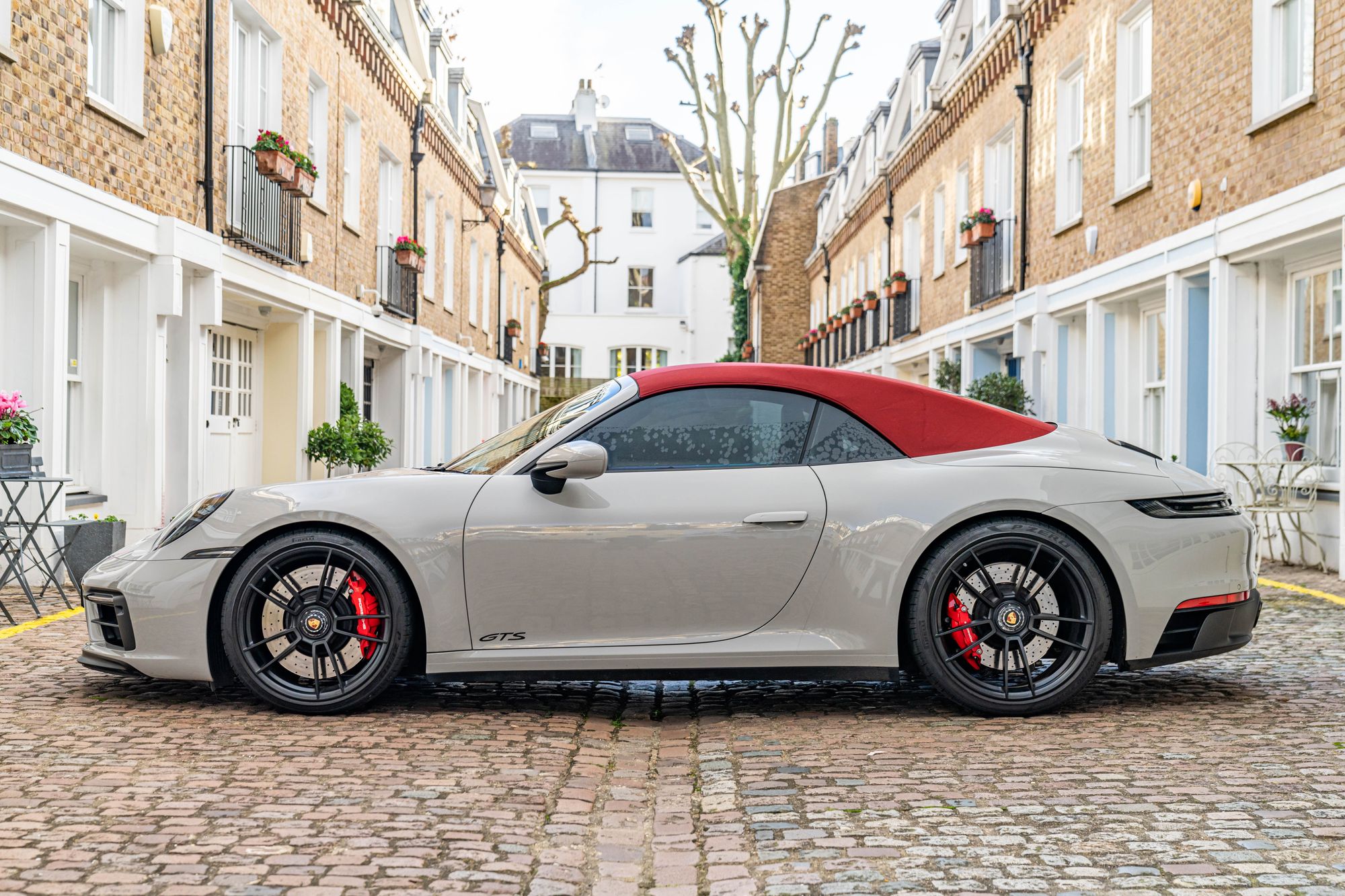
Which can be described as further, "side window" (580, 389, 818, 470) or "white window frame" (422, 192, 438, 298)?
"white window frame" (422, 192, 438, 298)

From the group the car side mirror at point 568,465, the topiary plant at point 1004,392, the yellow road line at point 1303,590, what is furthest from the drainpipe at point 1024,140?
the car side mirror at point 568,465

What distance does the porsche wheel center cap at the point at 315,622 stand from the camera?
446 centimetres

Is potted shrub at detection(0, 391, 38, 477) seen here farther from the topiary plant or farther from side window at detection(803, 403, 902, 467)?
the topiary plant

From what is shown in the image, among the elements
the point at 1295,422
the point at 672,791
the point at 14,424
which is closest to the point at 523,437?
the point at 672,791

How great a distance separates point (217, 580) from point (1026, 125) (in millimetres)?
14067

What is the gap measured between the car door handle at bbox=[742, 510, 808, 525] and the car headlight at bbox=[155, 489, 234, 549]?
73.2 inches

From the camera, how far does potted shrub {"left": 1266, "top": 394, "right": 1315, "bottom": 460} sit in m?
9.62

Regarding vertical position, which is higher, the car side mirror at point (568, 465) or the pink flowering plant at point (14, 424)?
the pink flowering plant at point (14, 424)

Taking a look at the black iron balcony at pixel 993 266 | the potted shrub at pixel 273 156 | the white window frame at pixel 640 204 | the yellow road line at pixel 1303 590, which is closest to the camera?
the yellow road line at pixel 1303 590

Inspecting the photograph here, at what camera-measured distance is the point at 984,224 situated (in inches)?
679

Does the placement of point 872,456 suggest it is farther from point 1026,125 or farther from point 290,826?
point 1026,125

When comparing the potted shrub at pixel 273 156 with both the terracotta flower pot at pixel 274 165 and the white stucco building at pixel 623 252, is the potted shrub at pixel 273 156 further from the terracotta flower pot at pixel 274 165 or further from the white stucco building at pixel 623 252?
the white stucco building at pixel 623 252

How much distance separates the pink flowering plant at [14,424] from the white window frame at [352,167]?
9565 mm

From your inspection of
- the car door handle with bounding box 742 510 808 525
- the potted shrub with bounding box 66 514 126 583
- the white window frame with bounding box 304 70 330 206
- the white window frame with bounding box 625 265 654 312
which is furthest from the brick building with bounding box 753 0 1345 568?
the white window frame with bounding box 625 265 654 312
